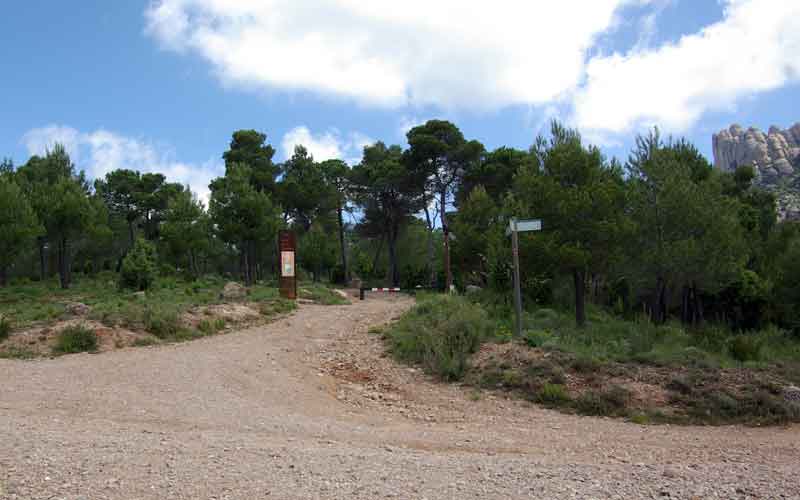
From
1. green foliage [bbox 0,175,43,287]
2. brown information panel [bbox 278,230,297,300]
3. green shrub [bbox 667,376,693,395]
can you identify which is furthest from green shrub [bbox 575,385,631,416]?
green foliage [bbox 0,175,43,287]

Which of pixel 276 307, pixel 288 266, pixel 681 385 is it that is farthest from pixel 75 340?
pixel 681 385

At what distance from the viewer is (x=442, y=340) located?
446 inches

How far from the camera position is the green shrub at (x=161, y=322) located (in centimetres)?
1368

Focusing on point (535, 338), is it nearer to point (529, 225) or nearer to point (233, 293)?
point (529, 225)

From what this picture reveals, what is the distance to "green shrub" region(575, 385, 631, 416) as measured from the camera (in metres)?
8.16

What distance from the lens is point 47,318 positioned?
14.2 meters

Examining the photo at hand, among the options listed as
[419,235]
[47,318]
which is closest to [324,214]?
[419,235]

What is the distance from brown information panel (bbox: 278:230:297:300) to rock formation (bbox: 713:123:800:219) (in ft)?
166

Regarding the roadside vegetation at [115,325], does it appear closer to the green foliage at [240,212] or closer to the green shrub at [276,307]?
the green shrub at [276,307]

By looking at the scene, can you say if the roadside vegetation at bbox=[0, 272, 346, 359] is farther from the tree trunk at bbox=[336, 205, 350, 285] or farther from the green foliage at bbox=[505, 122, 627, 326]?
the tree trunk at bbox=[336, 205, 350, 285]

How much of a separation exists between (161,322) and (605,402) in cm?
1019

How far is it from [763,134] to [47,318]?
106 metres

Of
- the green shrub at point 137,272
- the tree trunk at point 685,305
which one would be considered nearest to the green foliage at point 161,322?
the green shrub at point 137,272

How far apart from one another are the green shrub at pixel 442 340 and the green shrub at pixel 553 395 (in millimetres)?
1711
